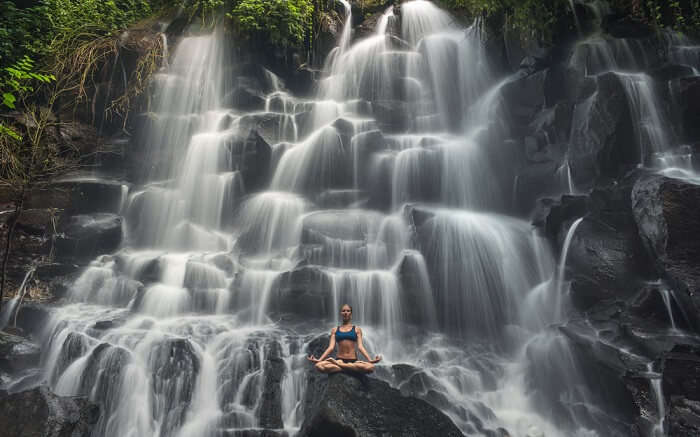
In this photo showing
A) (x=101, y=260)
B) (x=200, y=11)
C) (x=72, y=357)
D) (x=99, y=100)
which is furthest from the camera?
(x=200, y=11)

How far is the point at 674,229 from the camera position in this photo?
6.18m

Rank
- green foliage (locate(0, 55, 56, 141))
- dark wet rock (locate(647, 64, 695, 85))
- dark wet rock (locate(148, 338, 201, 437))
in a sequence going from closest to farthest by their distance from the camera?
dark wet rock (locate(148, 338, 201, 437)) → green foliage (locate(0, 55, 56, 141)) → dark wet rock (locate(647, 64, 695, 85))

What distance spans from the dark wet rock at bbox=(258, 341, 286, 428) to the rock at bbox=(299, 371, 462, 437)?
0.82 metres

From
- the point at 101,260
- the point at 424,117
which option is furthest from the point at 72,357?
the point at 424,117

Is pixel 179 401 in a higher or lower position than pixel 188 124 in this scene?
lower

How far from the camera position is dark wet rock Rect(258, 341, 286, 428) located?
222 inches

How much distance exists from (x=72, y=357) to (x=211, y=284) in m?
2.79

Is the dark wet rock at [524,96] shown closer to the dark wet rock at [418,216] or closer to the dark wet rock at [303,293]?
the dark wet rock at [418,216]

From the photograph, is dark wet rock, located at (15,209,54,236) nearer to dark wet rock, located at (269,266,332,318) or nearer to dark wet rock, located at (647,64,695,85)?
dark wet rock, located at (269,266,332,318)

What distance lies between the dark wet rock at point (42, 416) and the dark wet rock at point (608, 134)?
10.2m

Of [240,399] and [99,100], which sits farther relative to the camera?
[99,100]

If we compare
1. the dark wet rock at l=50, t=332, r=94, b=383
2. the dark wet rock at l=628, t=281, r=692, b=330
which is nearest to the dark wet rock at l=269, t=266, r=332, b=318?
the dark wet rock at l=50, t=332, r=94, b=383

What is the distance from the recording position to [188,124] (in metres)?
13.2

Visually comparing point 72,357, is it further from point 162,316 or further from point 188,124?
point 188,124
